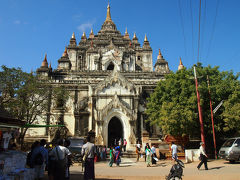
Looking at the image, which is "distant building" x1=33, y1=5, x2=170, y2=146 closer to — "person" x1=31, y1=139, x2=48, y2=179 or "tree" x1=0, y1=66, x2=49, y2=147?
"tree" x1=0, y1=66, x2=49, y2=147

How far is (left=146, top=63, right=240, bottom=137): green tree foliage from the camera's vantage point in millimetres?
18250

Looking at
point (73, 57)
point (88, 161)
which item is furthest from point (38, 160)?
point (73, 57)

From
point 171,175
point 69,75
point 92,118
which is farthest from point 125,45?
point 171,175

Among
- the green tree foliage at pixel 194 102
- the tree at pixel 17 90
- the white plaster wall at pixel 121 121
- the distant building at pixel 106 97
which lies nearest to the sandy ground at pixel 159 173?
the green tree foliage at pixel 194 102

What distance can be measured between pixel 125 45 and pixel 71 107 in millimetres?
21582

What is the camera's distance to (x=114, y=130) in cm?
2745

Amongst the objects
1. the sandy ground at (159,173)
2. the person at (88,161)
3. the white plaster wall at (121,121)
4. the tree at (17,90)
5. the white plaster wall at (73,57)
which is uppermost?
the white plaster wall at (73,57)

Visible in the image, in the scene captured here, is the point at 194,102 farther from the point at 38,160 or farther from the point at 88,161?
the point at 38,160

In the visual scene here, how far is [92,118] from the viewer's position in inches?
1029

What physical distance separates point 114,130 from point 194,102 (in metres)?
12.0

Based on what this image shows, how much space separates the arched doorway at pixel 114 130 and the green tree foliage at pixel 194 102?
6.27 meters

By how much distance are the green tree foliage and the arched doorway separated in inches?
247

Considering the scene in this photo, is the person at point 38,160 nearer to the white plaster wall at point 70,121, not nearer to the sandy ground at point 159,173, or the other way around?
the sandy ground at point 159,173

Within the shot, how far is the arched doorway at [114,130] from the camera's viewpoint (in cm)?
2700
